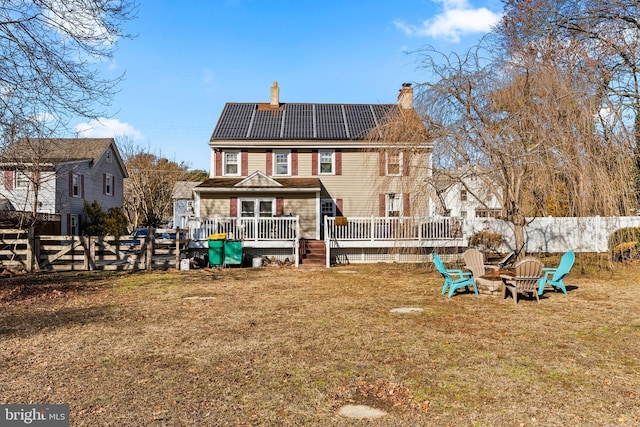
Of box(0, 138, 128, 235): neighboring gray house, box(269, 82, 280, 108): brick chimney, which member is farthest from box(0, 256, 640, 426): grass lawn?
box(269, 82, 280, 108): brick chimney

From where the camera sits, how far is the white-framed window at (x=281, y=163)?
72.7 feet

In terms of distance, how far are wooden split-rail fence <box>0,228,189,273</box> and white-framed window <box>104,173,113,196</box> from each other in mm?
16111

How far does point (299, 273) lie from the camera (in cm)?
1473

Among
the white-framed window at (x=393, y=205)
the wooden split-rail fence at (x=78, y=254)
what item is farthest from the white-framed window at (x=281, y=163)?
the wooden split-rail fence at (x=78, y=254)

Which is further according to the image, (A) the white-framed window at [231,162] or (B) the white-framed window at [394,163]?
(A) the white-framed window at [231,162]

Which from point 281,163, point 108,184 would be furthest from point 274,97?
point 108,184

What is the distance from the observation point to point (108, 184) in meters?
31.8

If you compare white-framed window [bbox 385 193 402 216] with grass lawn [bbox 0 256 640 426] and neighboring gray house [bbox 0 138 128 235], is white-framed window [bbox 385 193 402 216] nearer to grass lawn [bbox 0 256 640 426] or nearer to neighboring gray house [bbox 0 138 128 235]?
grass lawn [bbox 0 256 640 426]

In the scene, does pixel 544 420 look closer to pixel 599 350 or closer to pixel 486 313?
pixel 599 350

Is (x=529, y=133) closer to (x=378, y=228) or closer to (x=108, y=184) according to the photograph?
(x=378, y=228)

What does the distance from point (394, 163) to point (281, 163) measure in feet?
29.7

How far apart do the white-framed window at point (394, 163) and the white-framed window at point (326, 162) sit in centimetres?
776

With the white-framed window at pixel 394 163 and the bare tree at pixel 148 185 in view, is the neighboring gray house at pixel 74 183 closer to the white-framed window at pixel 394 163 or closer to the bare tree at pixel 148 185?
the bare tree at pixel 148 185

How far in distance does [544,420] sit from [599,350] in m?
2.62
